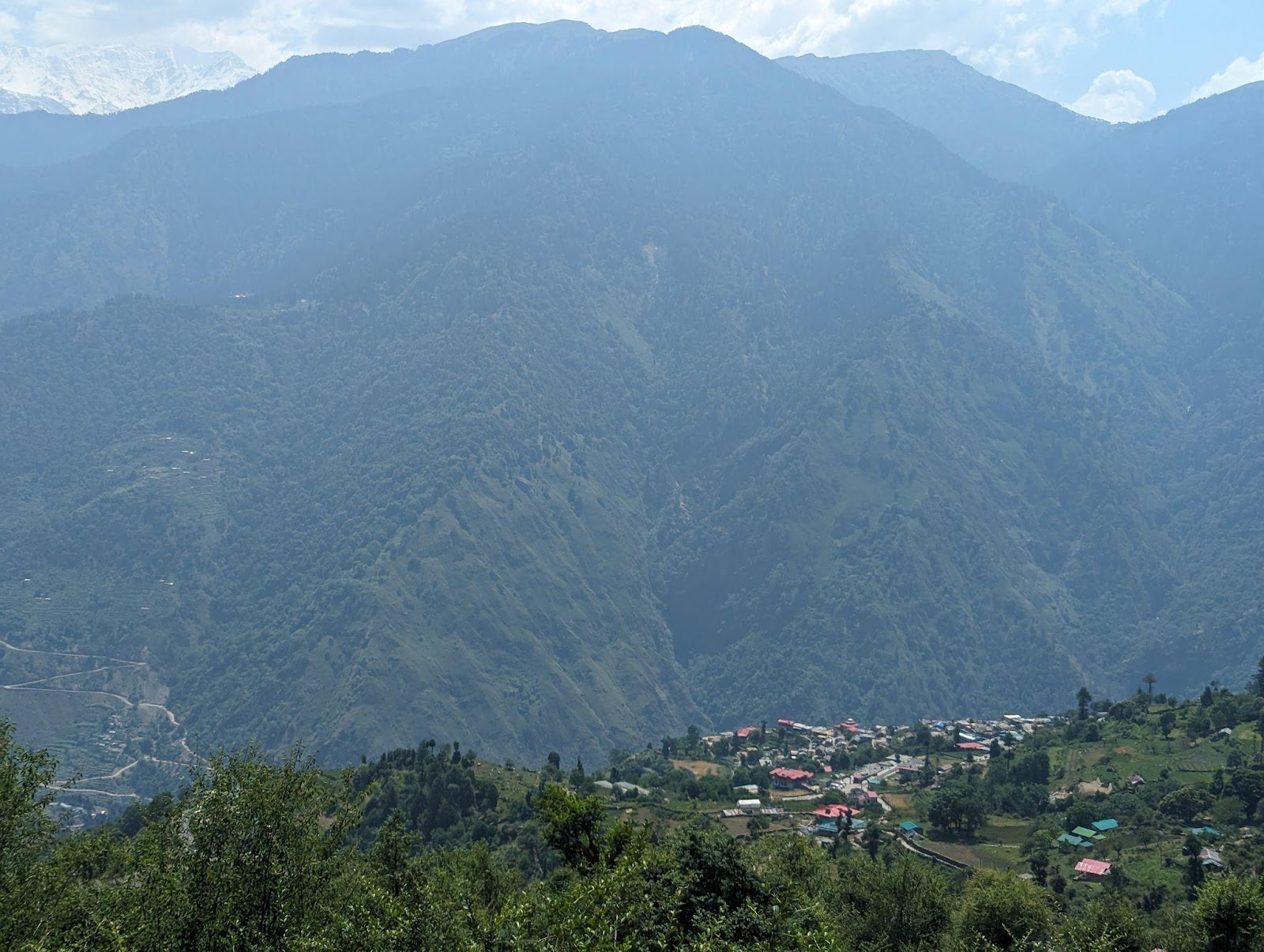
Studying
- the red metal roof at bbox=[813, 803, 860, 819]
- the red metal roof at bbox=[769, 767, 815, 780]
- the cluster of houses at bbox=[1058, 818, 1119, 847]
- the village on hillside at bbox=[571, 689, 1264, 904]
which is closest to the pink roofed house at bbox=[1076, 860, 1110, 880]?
the village on hillside at bbox=[571, 689, 1264, 904]

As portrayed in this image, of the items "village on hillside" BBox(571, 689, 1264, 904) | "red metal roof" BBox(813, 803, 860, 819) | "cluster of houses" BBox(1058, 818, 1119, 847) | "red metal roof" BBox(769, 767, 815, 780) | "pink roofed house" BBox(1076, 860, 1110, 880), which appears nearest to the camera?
"pink roofed house" BBox(1076, 860, 1110, 880)

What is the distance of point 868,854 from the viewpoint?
11162cm

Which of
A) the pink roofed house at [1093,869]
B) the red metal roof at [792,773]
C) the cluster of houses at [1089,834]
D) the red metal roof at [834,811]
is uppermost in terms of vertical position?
the red metal roof at [792,773]

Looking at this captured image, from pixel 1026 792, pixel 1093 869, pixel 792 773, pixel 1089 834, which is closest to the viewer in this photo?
pixel 1093 869

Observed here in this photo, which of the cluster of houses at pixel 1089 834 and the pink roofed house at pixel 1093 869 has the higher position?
the cluster of houses at pixel 1089 834

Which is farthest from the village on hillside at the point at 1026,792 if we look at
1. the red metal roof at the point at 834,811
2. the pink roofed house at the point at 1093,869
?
the red metal roof at the point at 834,811

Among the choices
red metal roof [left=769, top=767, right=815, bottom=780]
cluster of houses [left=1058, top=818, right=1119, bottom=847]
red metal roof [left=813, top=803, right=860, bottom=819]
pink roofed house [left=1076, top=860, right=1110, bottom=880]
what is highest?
red metal roof [left=769, top=767, right=815, bottom=780]

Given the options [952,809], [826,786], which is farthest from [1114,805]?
[826,786]

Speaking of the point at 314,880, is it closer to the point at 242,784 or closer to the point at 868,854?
the point at 242,784

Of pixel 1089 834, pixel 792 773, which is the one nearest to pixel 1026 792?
pixel 1089 834

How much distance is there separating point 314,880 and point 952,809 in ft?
345

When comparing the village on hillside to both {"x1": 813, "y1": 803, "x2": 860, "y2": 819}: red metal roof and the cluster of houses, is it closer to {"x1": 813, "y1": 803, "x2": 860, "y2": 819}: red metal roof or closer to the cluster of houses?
the cluster of houses

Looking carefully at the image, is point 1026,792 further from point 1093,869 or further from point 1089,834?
point 1093,869

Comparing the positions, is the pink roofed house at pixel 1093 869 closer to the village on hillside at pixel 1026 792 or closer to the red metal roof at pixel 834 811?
the village on hillside at pixel 1026 792
